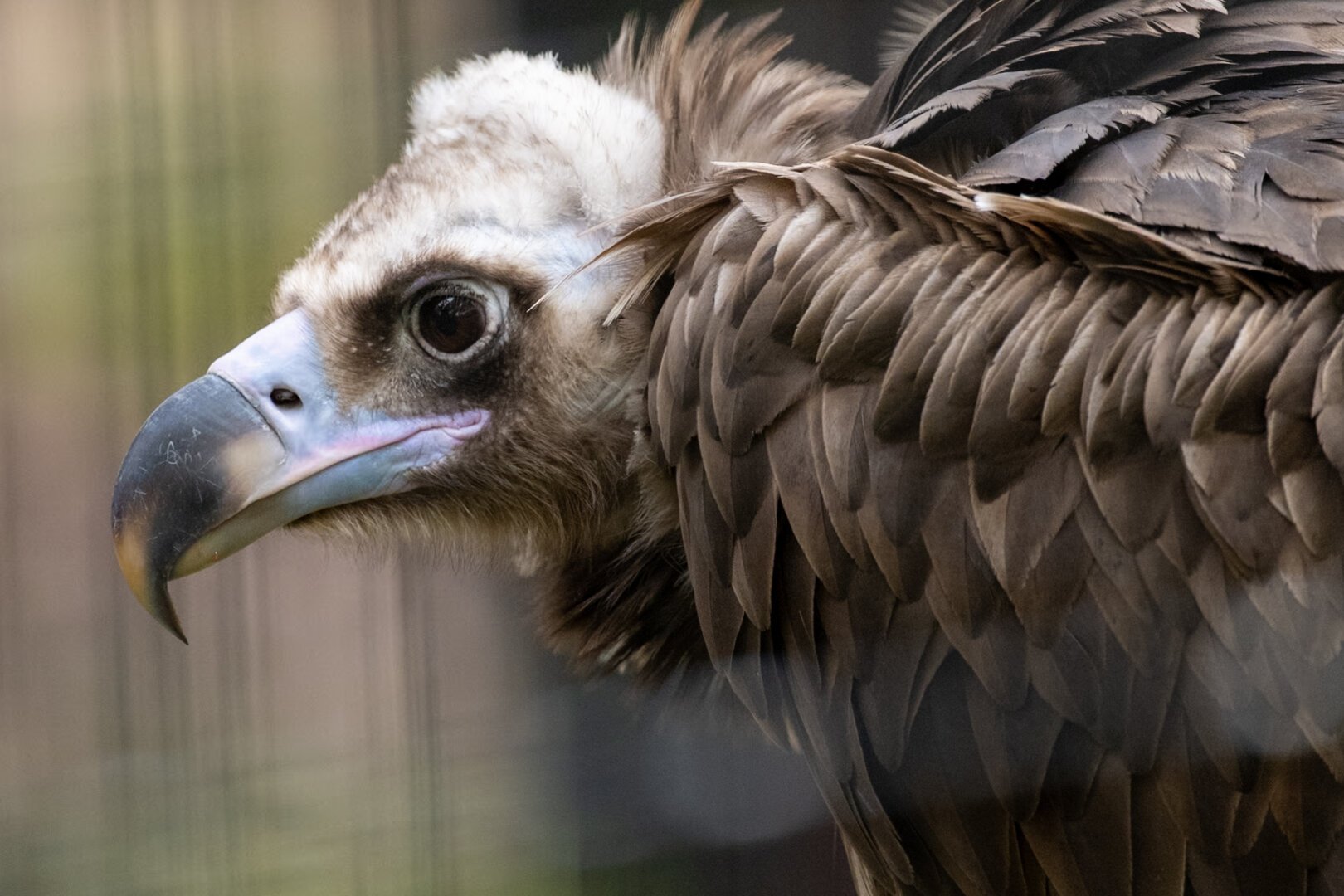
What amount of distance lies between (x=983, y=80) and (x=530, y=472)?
0.57m

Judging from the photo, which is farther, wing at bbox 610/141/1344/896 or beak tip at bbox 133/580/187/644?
beak tip at bbox 133/580/187/644

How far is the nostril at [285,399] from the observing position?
1.41 m

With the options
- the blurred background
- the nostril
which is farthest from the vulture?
the blurred background

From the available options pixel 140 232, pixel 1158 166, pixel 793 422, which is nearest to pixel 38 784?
pixel 140 232

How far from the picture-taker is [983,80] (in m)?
1.25

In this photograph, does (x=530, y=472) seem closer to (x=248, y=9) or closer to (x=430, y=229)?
(x=430, y=229)

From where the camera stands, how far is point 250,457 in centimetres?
137

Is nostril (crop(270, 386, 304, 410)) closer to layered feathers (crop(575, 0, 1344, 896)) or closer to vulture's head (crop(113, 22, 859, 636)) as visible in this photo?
vulture's head (crop(113, 22, 859, 636))

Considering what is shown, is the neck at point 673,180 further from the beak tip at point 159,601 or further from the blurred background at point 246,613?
the blurred background at point 246,613

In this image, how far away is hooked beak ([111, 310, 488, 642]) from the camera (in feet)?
4.40

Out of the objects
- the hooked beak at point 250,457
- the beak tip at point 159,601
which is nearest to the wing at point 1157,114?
the hooked beak at point 250,457

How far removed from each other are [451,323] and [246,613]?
5.19 ft

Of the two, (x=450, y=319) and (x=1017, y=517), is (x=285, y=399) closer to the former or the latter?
(x=450, y=319)

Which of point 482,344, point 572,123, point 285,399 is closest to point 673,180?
point 572,123
